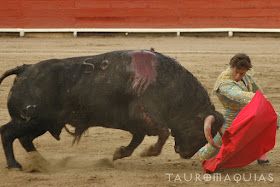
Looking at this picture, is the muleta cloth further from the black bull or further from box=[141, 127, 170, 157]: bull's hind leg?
box=[141, 127, 170, 157]: bull's hind leg

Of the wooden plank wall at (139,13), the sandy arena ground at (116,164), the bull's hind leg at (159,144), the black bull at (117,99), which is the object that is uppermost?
the wooden plank wall at (139,13)

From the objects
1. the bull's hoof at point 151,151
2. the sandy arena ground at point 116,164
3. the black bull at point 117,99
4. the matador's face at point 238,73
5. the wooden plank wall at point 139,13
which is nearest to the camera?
the sandy arena ground at point 116,164

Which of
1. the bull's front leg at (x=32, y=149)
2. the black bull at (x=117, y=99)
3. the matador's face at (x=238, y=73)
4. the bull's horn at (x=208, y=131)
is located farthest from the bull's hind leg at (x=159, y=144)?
the bull's front leg at (x=32, y=149)

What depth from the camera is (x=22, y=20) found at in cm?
1226

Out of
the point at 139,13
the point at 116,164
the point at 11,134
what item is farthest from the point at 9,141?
the point at 139,13

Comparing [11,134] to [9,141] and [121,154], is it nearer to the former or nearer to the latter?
[9,141]

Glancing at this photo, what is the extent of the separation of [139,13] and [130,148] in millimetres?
8204

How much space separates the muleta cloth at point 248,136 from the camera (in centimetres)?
396

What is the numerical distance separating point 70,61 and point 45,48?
246 inches

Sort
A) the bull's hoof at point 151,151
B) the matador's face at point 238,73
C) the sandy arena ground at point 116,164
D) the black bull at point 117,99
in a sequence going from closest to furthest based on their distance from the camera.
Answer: the sandy arena ground at point 116,164, the matador's face at point 238,73, the black bull at point 117,99, the bull's hoof at point 151,151

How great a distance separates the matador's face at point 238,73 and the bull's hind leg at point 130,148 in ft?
2.54

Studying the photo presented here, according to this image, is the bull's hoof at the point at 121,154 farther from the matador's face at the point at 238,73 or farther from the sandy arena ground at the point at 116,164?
the matador's face at the point at 238,73

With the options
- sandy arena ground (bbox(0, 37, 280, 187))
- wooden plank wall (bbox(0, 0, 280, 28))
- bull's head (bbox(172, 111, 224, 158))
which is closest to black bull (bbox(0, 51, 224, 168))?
bull's head (bbox(172, 111, 224, 158))

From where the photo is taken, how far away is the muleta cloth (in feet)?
13.0
